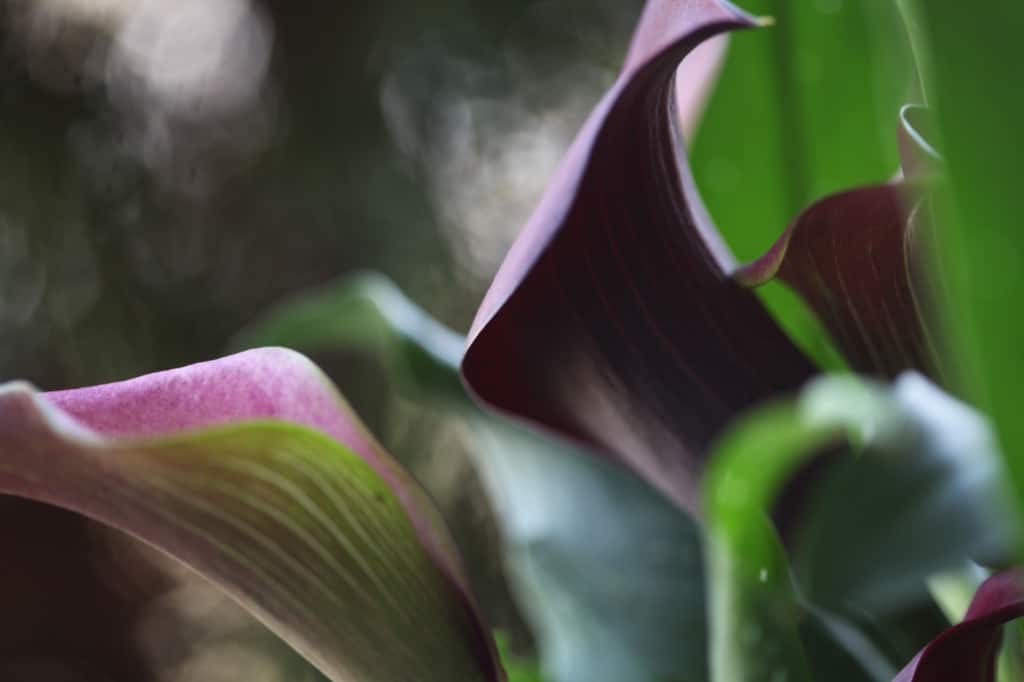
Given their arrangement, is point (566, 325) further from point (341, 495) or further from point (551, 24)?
point (551, 24)

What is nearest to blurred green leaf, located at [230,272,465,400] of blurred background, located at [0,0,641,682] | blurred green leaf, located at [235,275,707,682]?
blurred green leaf, located at [235,275,707,682]

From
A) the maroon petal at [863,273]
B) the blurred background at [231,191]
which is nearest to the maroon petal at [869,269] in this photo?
the maroon petal at [863,273]

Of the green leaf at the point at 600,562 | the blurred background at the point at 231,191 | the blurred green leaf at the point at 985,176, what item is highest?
the blurred green leaf at the point at 985,176

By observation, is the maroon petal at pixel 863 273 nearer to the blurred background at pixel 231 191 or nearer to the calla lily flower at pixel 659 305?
the calla lily flower at pixel 659 305

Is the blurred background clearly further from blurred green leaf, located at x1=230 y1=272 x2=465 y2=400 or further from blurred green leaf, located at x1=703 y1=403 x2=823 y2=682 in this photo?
blurred green leaf, located at x1=703 y1=403 x2=823 y2=682

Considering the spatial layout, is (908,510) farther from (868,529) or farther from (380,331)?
(380,331)

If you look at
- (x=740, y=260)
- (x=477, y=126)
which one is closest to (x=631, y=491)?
(x=740, y=260)
